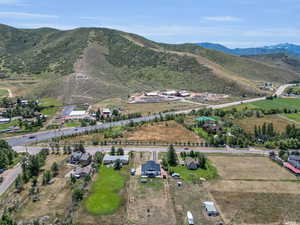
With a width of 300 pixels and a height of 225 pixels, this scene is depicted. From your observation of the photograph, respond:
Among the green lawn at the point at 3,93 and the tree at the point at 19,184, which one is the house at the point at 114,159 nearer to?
the tree at the point at 19,184

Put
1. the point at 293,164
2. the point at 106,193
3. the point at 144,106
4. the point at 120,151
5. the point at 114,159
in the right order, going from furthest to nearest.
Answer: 1. the point at 144,106
2. the point at 120,151
3. the point at 114,159
4. the point at 293,164
5. the point at 106,193

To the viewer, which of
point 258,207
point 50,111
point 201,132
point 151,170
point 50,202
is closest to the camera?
point 258,207

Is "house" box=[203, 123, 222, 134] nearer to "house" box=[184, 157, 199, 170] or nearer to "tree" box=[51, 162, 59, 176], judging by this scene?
"house" box=[184, 157, 199, 170]

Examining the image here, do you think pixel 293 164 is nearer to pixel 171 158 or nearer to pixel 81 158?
pixel 171 158

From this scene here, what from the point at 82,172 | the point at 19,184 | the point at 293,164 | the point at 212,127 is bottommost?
the point at 19,184

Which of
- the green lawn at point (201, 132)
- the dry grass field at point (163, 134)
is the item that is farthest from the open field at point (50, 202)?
the green lawn at point (201, 132)

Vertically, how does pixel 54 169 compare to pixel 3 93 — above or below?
below

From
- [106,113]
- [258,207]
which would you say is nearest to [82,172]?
[258,207]

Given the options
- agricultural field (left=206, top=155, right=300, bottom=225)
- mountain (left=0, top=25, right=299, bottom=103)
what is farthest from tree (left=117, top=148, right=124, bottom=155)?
mountain (left=0, top=25, right=299, bottom=103)

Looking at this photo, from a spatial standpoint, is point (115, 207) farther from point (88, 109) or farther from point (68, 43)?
point (68, 43)
